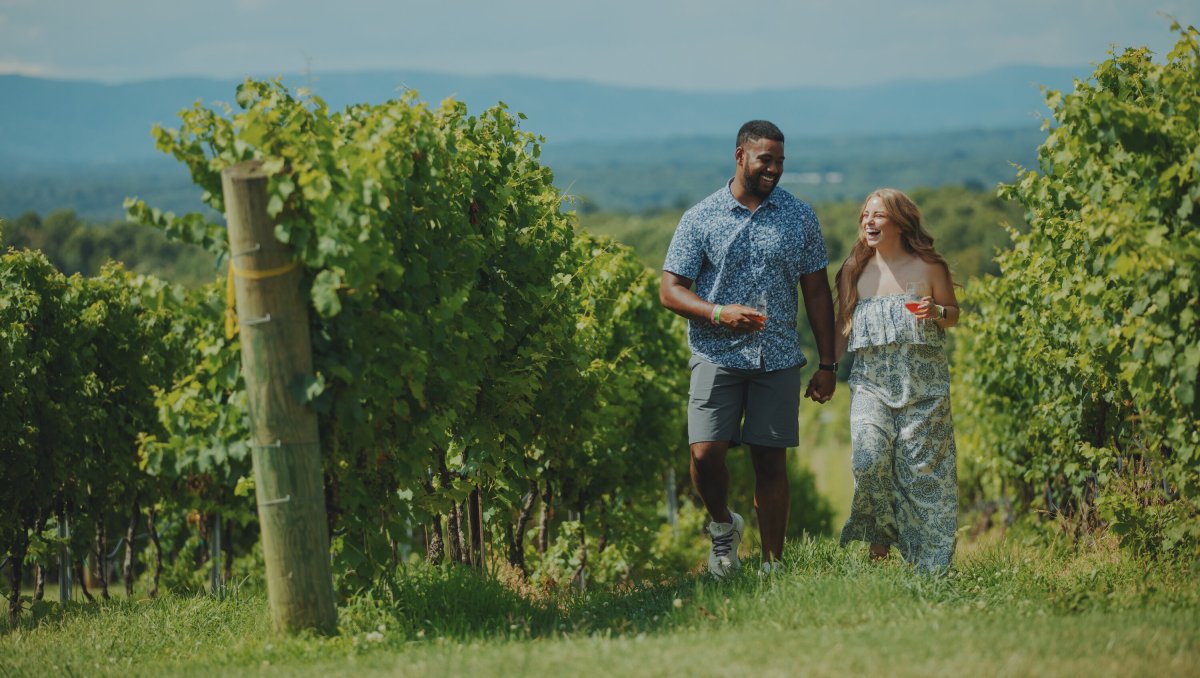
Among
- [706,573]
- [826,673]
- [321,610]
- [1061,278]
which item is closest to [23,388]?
[321,610]

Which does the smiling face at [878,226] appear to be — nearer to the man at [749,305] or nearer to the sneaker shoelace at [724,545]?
the man at [749,305]

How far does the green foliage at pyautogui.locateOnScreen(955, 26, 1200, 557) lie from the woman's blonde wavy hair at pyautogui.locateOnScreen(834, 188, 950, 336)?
0.74 meters

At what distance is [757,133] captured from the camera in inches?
224

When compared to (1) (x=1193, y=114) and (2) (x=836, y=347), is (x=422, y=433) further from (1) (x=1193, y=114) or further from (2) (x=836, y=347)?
(1) (x=1193, y=114)

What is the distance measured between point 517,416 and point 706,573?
144 centimetres

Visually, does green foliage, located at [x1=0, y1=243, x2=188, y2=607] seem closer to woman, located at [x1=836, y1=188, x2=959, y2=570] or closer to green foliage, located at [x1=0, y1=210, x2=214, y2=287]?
woman, located at [x1=836, y1=188, x2=959, y2=570]

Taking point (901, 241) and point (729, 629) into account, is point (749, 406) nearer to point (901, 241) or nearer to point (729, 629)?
point (901, 241)

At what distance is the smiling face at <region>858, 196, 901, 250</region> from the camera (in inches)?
229

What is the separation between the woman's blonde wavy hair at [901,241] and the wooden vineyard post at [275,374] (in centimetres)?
281

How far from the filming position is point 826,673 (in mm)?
3842

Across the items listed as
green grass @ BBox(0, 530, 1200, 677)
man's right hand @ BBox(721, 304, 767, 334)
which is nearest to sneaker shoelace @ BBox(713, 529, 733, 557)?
green grass @ BBox(0, 530, 1200, 677)

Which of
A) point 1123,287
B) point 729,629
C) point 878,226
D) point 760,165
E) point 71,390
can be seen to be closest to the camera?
point 729,629

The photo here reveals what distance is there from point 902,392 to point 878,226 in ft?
2.80

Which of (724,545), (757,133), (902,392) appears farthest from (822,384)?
(757,133)
